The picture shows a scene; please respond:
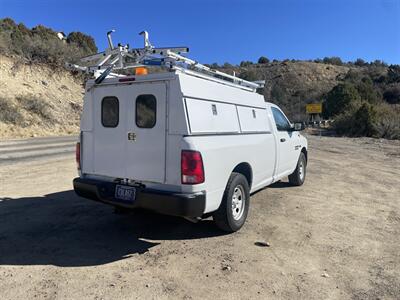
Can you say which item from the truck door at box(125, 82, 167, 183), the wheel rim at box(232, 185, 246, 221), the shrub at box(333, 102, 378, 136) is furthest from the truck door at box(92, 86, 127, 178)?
the shrub at box(333, 102, 378, 136)

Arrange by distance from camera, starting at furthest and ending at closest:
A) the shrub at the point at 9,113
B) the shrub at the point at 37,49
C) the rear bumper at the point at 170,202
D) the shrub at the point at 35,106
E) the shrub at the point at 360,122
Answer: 1. the shrub at the point at 360,122
2. the shrub at the point at 37,49
3. the shrub at the point at 35,106
4. the shrub at the point at 9,113
5. the rear bumper at the point at 170,202

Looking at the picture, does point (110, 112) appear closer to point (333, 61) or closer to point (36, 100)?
point (36, 100)

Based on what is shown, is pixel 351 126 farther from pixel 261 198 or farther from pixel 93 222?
pixel 93 222

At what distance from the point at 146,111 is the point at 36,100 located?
77.1 feet

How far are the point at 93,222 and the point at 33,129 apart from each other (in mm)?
19852

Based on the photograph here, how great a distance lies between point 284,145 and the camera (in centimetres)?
749

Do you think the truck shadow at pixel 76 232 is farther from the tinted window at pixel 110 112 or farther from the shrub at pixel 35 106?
the shrub at pixel 35 106

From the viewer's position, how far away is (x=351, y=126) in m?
32.8

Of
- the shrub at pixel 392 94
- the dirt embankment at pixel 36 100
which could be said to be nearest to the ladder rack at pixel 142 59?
the dirt embankment at pixel 36 100

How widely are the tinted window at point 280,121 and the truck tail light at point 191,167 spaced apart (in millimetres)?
3211

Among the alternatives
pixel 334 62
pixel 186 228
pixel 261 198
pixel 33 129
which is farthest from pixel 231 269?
pixel 334 62

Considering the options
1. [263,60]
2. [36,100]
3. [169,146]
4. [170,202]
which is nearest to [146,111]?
[169,146]

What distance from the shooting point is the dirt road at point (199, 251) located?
12.4 ft

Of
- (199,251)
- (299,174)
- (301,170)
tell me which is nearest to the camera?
(199,251)
